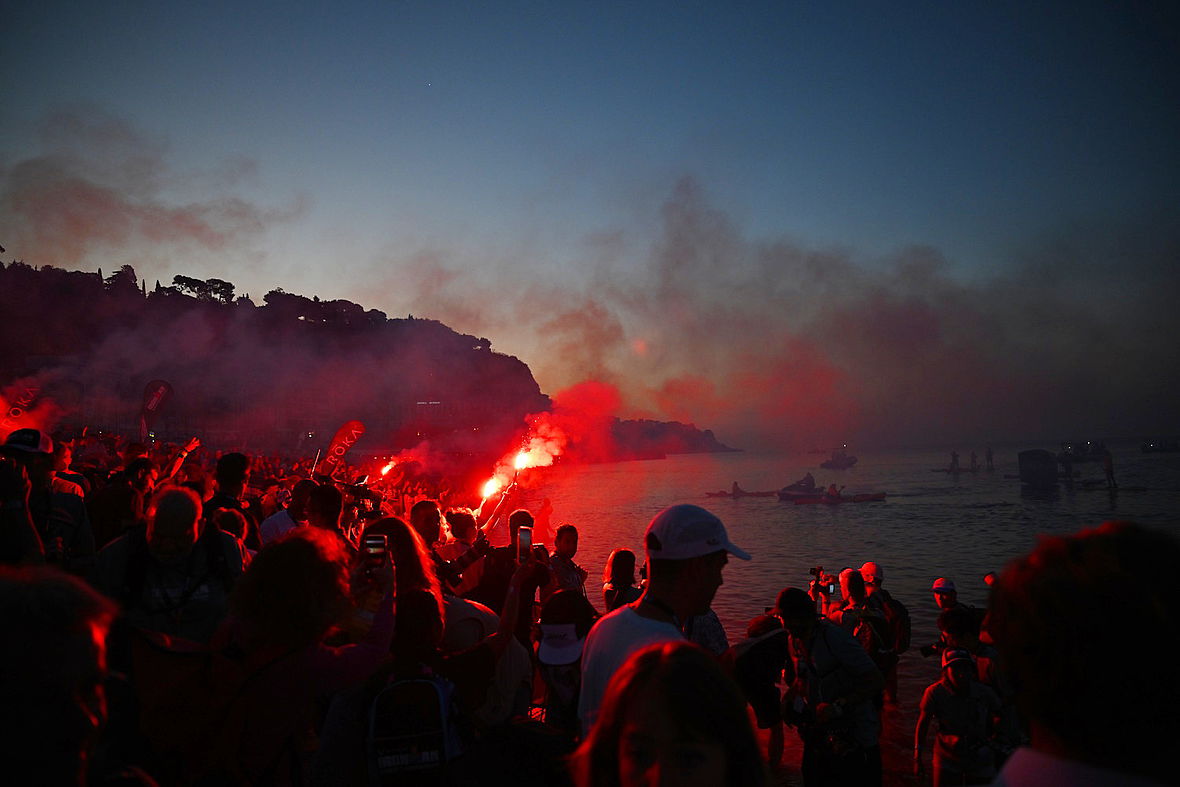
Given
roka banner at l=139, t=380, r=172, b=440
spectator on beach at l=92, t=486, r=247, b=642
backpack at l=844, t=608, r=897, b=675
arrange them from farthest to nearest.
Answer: roka banner at l=139, t=380, r=172, b=440, backpack at l=844, t=608, r=897, b=675, spectator on beach at l=92, t=486, r=247, b=642

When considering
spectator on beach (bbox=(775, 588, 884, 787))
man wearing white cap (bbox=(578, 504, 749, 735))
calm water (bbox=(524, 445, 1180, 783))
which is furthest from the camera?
calm water (bbox=(524, 445, 1180, 783))

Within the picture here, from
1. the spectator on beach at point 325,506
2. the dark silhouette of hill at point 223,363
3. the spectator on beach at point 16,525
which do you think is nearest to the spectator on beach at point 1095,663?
the spectator on beach at point 325,506

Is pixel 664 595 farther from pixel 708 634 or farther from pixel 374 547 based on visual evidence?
pixel 708 634

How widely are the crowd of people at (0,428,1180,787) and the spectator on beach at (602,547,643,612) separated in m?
0.02

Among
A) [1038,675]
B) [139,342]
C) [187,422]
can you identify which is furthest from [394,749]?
[139,342]

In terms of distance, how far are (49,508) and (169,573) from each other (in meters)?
2.02

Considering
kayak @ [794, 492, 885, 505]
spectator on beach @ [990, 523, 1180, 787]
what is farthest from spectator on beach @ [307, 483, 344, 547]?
kayak @ [794, 492, 885, 505]

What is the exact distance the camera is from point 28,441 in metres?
4.65

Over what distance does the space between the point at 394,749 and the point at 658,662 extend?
1502 millimetres

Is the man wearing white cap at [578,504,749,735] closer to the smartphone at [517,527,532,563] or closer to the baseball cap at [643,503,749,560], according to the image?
the baseball cap at [643,503,749,560]

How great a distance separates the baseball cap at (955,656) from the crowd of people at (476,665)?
0.10 ft

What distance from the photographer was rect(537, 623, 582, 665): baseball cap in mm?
4375

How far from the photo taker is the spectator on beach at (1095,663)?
1238mm

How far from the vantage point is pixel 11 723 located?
144 centimetres
